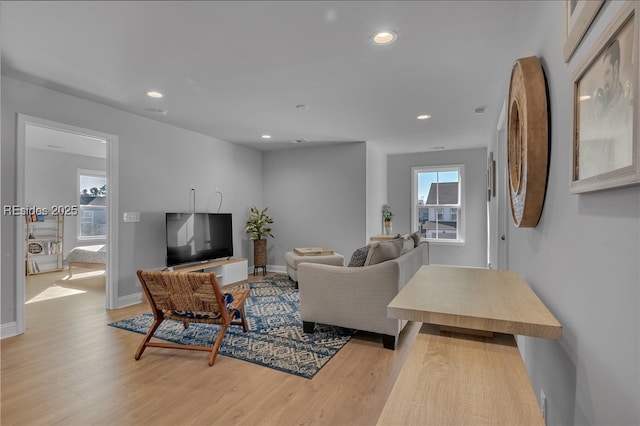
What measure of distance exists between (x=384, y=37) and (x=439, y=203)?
17.0 feet

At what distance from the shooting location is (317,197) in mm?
6324

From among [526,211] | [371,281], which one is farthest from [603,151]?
[371,281]

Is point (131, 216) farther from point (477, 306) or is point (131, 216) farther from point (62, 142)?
point (477, 306)

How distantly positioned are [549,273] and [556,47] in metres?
0.82

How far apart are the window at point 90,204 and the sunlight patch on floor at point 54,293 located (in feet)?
7.73

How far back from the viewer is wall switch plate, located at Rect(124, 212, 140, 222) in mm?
4106

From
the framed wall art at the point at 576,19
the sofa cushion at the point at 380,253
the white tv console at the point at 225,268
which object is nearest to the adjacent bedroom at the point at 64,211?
the white tv console at the point at 225,268

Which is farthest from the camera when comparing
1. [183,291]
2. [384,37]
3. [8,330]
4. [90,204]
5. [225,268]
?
[90,204]

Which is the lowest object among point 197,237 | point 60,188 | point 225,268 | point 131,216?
point 225,268

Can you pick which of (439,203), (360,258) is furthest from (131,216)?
(439,203)

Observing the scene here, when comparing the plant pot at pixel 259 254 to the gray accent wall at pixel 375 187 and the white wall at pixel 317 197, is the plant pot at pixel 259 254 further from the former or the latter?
the gray accent wall at pixel 375 187

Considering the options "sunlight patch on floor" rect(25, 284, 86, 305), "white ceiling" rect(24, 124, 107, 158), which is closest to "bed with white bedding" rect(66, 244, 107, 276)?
"sunlight patch on floor" rect(25, 284, 86, 305)

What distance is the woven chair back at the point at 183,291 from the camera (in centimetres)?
255

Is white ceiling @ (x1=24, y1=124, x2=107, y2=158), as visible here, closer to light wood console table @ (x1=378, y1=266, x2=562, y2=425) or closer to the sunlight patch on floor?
the sunlight patch on floor
